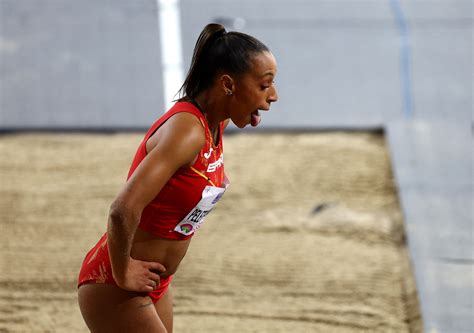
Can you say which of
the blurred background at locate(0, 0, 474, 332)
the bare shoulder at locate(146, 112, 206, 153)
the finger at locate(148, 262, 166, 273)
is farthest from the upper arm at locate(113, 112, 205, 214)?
the blurred background at locate(0, 0, 474, 332)

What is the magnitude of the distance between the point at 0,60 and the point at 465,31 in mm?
8107

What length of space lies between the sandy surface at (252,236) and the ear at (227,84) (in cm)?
258

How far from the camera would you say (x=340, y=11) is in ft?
35.7

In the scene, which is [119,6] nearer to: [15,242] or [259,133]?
[259,133]

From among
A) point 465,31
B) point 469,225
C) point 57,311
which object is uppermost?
point 465,31

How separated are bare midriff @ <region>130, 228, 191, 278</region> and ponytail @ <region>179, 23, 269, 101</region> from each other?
1.34 ft

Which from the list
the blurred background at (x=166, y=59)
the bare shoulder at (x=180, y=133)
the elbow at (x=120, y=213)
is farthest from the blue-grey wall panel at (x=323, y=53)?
the elbow at (x=120, y=213)

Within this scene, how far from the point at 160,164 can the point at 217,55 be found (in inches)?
14.6

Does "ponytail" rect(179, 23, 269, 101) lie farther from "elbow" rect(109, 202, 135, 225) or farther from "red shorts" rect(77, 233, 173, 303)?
"red shorts" rect(77, 233, 173, 303)

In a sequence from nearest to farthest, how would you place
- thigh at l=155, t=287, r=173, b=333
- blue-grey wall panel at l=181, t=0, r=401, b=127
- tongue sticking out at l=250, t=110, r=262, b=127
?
1. tongue sticking out at l=250, t=110, r=262, b=127
2. thigh at l=155, t=287, r=173, b=333
3. blue-grey wall panel at l=181, t=0, r=401, b=127

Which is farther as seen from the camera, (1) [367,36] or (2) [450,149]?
(1) [367,36]

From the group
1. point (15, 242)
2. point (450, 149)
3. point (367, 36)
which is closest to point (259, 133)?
point (367, 36)

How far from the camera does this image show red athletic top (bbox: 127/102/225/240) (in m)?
2.48

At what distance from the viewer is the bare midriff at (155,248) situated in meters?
2.56
